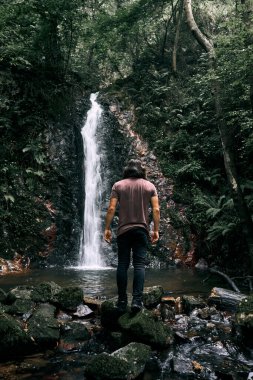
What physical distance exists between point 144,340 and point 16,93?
13.3 metres

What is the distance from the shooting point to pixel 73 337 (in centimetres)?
459

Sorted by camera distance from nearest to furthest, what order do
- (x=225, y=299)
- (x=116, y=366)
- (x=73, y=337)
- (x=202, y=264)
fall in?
(x=116, y=366)
(x=73, y=337)
(x=225, y=299)
(x=202, y=264)

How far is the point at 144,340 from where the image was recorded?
4277 millimetres

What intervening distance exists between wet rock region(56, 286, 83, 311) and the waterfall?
6709mm

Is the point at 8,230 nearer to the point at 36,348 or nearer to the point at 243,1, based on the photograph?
the point at 36,348

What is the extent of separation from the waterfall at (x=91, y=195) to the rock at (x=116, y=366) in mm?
8836

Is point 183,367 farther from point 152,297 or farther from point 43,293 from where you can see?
point 43,293

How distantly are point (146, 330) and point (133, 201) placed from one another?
1.68 m

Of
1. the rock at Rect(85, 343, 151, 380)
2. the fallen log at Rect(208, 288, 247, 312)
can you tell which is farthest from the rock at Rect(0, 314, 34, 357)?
the fallen log at Rect(208, 288, 247, 312)

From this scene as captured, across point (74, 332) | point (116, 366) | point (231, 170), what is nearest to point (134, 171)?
point (74, 332)

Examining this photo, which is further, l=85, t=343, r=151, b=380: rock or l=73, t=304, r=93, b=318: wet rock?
l=73, t=304, r=93, b=318: wet rock

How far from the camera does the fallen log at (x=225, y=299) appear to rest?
594 centimetres

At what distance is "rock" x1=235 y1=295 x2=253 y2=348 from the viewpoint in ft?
14.4

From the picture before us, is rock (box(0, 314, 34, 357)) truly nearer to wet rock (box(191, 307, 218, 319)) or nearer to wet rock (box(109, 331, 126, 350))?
wet rock (box(109, 331, 126, 350))
